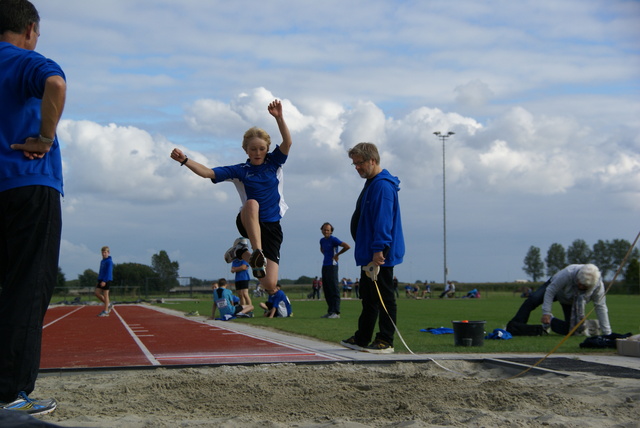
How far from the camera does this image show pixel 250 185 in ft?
22.3

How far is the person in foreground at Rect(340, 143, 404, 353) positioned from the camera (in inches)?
289

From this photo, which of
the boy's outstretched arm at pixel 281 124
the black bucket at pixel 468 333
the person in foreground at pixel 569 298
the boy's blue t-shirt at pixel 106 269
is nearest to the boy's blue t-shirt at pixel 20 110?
the boy's outstretched arm at pixel 281 124

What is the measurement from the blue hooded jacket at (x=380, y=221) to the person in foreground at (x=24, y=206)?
12.9ft

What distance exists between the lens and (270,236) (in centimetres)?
693

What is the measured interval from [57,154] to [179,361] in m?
3.31

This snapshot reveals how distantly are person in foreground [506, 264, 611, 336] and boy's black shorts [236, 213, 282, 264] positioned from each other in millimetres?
4825

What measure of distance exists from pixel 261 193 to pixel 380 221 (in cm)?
132

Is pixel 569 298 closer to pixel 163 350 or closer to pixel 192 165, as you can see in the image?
pixel 163 350

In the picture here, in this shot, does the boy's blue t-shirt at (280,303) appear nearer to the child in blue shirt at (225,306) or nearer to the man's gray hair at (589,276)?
the child in blue shirt at (225,306)

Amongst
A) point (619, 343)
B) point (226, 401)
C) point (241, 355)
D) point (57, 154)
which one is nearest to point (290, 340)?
point (241, 355)

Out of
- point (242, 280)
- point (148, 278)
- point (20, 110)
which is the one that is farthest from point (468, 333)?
point (148, 278)

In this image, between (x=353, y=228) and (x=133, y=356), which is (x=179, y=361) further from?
(x=353, y=228)

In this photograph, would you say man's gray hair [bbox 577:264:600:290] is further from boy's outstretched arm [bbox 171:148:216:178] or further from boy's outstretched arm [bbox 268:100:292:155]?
boy's outstretched arm [bbox 171:148:216:178]

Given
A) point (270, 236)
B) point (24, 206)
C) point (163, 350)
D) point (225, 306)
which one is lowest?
point (163, 350)
